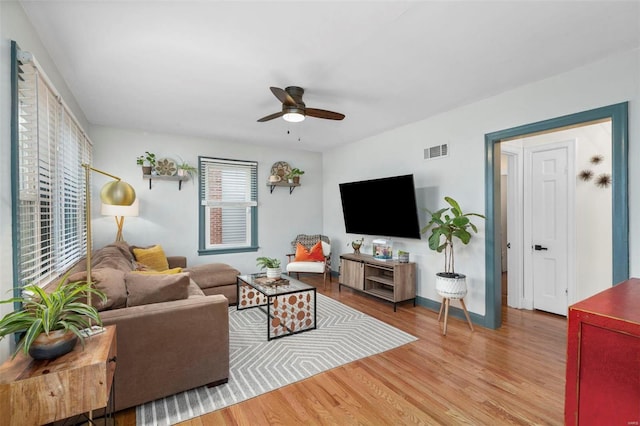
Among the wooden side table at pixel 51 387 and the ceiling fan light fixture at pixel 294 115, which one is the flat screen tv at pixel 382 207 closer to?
the ceiling fan light fixture at pixel 294 115

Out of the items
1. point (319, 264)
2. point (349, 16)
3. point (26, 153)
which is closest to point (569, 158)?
point (349, 16)

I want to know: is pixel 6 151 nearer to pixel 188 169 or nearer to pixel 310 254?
pixel 188 169

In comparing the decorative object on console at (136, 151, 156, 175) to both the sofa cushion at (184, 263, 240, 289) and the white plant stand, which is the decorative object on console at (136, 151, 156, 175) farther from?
the white plant stand

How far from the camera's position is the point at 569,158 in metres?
3.68

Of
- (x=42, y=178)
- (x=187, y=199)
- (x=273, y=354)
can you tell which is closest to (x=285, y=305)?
(x=273, y=354)

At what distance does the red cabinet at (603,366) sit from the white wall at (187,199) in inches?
194

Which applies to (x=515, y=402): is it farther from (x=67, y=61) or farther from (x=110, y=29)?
(x=67, y=61)

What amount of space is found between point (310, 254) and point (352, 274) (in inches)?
38.3

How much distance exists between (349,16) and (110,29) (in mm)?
1645

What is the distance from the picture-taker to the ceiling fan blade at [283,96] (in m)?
2.60

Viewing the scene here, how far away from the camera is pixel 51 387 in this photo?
4.17 feet

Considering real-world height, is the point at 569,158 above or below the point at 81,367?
above

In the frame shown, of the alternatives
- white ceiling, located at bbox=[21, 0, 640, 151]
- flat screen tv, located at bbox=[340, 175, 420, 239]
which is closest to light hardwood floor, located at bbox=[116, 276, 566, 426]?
flat screen tv, located at bbox=[340, 175, 420, 239]

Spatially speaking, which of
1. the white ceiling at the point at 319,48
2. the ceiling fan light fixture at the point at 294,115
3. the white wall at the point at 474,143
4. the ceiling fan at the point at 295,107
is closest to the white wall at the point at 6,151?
the white ceiling at the point at 319,48
